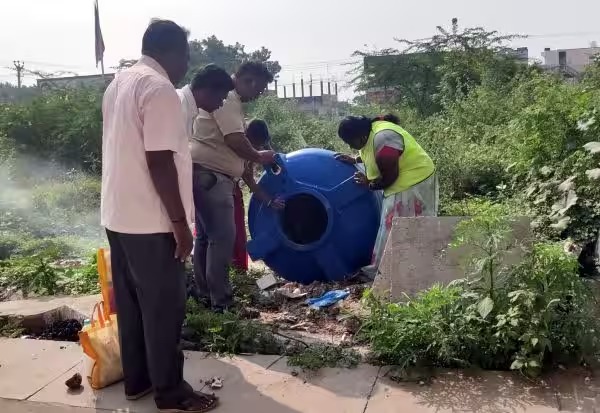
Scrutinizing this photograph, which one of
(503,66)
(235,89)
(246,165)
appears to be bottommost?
(246,165)

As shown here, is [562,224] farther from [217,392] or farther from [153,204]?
[153,204]

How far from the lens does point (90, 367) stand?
3225mm

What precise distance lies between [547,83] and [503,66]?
10.6 metres

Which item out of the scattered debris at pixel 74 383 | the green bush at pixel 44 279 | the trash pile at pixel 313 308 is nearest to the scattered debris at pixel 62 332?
the green bush at pixel 44 279

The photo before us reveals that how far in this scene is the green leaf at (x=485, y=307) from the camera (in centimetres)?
305

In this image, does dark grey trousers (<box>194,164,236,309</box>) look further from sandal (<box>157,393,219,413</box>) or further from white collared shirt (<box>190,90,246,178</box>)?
sandal (<box>157,393,219,413</box>)

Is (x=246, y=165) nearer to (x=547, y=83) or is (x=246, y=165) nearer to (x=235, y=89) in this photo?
(x=235, y=89)

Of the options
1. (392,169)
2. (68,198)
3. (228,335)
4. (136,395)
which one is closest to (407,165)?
(392,169)

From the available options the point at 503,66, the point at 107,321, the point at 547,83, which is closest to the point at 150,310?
the point at 107,321

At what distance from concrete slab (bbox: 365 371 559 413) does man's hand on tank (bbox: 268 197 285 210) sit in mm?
2186

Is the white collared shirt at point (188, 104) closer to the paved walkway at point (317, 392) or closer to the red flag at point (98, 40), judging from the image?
the paved walkway at point (317, 392)

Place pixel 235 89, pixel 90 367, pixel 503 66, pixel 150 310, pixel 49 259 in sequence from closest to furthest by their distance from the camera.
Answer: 1. pixel 150 310
2. pixel 90 367
3. pixel 235 89
4. pixel 49 259
5. pixel 503 66

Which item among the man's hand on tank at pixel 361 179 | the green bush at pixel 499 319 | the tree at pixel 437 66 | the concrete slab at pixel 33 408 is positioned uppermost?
the tree at pixel 437 66

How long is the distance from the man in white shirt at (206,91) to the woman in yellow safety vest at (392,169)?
128 cm
